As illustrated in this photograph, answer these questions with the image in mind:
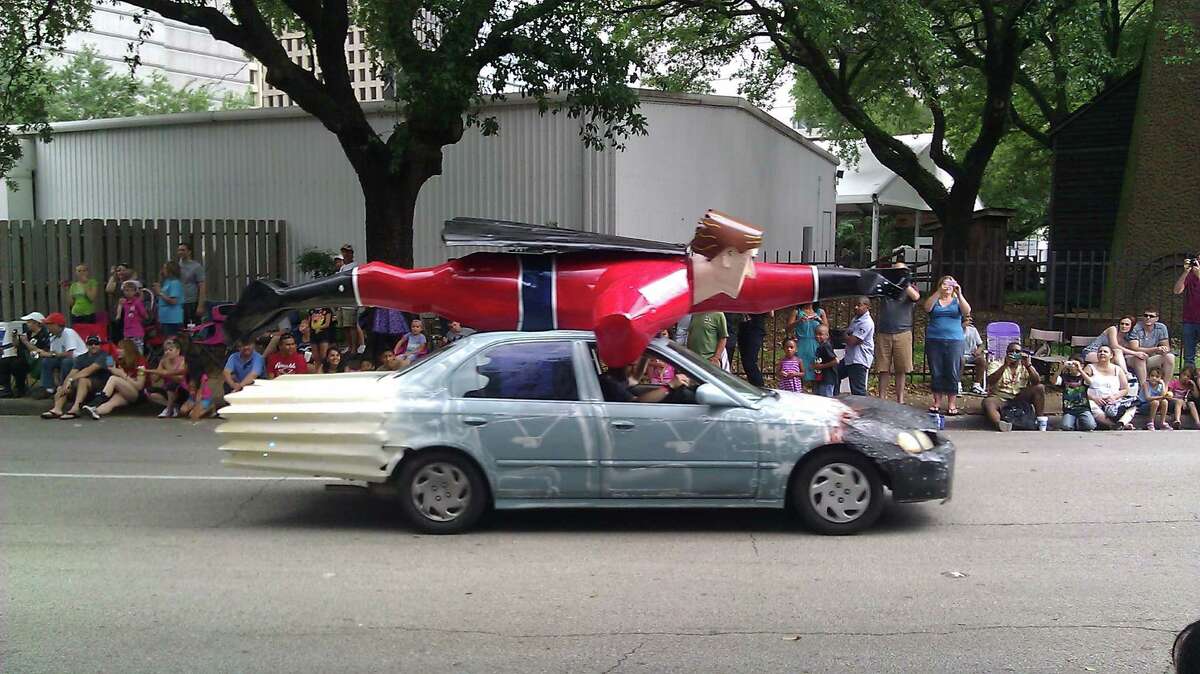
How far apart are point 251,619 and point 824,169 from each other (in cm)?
2357

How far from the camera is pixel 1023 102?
2769 centimetres

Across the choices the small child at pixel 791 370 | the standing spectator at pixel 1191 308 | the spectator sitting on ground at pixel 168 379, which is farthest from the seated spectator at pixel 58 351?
the standing spectator at pixel 1191 308

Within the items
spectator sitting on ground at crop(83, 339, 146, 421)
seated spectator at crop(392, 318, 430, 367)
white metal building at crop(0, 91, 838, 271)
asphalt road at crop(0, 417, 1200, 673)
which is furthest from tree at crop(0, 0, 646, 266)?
asphalt road at crop(0, 417, 1200, 673)

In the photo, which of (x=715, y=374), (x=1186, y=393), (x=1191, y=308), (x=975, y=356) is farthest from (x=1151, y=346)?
(x=715, y=374)

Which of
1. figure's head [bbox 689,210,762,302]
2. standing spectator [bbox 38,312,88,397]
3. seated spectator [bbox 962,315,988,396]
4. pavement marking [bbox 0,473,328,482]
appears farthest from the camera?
standing spectator [bbox 38,312,88,397]

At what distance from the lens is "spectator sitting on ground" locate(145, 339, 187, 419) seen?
42.1 feet

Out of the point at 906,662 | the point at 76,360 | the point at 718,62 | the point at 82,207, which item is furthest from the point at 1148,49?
the point at 82,207

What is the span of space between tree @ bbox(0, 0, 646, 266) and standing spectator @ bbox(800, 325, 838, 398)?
3.47m

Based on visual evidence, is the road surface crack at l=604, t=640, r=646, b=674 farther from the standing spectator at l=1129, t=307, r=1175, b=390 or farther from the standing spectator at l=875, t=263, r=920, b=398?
the standing spectator at l=1129, t=307, r=1175, b=390

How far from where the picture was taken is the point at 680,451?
Result: 6801 mm

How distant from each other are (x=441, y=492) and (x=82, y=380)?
26.5 ft

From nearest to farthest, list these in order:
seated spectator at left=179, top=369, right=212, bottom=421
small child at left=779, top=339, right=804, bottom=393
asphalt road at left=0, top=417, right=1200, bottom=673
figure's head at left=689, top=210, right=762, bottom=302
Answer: asphalt road at left=0, top=417, right=1200, bottom=673 < figure's head at left=689, top=210, right=762, bottom=302 < small child at left=779, top=339, right=804, bottom=393 < seated spectator at left=179, top=369, right=212, bottom=421

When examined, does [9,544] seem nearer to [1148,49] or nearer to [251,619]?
[251,619]

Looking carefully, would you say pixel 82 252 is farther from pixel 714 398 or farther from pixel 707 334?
pixel 714 398
